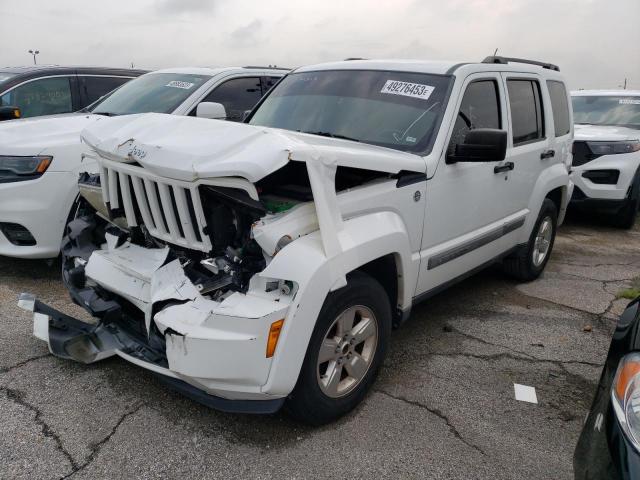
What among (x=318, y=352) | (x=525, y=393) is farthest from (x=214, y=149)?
(x=525, y=393)

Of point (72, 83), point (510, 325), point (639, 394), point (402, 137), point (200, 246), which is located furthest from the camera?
point (72, 83)

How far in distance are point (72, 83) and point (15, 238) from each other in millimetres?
3018

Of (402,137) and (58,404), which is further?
(402,137)

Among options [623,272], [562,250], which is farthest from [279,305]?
[562,250]

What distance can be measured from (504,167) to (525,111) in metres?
0.80

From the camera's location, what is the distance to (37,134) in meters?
4.73

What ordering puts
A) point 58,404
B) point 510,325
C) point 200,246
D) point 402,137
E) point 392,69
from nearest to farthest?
1. point 200,246
2. point 58,404
3. point 402,137
4. point 392,69
5. point 510,325

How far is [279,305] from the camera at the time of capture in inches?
95.3

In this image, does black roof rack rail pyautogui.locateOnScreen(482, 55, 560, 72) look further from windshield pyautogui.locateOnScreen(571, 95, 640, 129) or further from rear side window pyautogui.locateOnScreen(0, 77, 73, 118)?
rear side window pyautogui.locateOnScreen(0, 77, 73, 118)

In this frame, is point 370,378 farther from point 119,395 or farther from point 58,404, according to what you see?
point 58,404

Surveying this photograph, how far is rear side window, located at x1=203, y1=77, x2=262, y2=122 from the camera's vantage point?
5.82 m

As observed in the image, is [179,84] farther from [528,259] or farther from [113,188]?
[528,259]

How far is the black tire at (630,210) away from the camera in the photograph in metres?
7.73

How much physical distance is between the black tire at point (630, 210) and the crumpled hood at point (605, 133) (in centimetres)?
58
